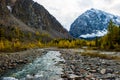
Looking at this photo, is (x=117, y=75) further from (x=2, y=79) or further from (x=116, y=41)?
(x=116, y=41)

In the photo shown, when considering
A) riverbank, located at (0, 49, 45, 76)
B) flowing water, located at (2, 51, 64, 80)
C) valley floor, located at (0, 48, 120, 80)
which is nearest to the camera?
valley floor, located at (0, 48, 120, 80)

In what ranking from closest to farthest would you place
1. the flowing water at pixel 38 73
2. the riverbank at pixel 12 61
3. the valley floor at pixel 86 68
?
the valley floor at pixel 86 68
the flowing water at pixel 38 73
the riverbank at pixel 12 61

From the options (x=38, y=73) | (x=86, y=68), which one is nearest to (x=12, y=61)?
(x=38, y=73)

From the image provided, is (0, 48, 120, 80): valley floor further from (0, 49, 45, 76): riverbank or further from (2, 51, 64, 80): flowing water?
(2, 51, 64, 80): flowing water

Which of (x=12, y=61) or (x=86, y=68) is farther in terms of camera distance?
(x=12, y=61)

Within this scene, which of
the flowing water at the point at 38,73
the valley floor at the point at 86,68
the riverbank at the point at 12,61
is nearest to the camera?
the valley floor at the point at 86,68

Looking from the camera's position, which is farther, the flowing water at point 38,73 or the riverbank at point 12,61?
the riverbank at point 12,61

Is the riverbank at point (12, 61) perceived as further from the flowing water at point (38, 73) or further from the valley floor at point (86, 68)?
the flowing water at point (38, 73)

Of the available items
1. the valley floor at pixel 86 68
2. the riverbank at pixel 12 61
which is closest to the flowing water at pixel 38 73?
the valley floor at pixel 86 68

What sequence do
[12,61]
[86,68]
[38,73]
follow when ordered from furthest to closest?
1. [12,61]
2. [86,68]
3. [38,73]

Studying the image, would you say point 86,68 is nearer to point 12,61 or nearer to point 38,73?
point 38,73

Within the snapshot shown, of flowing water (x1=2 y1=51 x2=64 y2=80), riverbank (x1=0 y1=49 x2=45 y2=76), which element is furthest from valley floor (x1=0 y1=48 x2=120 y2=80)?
flowing water (x1=2 y1=51 x2=64 y2=80)

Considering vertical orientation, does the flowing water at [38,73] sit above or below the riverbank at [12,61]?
below

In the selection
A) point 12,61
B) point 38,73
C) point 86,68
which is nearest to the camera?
point 38,73
